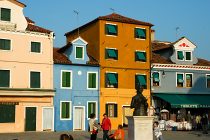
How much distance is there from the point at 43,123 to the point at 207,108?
18272mm

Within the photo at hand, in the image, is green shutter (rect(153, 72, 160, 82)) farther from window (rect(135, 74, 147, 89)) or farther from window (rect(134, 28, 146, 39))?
window (rect(134, 28, 146, 39))

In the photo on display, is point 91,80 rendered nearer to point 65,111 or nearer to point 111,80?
point 111,80

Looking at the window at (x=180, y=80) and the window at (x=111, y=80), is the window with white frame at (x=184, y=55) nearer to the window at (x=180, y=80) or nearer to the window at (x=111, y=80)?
the window at (x=180, y=80)

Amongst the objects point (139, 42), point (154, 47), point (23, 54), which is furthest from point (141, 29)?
point (23, 54)

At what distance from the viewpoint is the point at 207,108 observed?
44.0 meters

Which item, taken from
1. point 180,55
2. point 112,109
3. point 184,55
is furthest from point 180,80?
point 112,109

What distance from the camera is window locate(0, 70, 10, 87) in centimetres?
3416

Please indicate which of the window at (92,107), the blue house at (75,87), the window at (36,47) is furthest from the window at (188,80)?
the window at (36,47)

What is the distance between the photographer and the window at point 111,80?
39.4 meters

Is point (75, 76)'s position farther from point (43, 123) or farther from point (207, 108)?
point (207, 108)

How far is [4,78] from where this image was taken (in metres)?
34.3

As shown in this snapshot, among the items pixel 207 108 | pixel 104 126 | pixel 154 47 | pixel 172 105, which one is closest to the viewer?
pixel 104 126

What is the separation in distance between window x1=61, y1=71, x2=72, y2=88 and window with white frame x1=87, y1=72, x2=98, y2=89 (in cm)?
195

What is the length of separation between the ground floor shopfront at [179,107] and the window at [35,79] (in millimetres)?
12284
